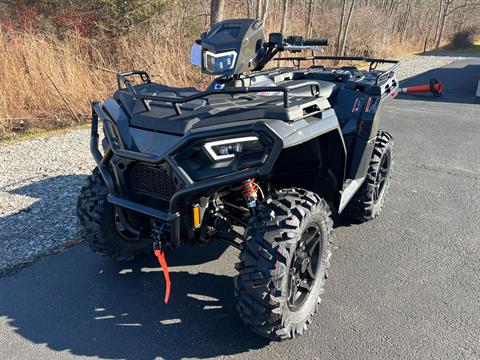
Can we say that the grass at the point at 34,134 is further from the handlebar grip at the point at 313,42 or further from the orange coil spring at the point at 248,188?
the orange coil spring at the point at 248,188

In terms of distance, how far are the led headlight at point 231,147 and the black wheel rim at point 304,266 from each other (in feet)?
2.04

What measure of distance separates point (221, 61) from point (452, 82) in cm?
1369

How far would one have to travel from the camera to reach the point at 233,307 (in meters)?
2.71

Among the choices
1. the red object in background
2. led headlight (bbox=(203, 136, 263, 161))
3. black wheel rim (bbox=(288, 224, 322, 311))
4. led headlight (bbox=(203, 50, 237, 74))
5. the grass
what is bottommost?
the grass

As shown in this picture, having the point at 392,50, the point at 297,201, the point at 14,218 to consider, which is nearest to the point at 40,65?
the point at 14,218

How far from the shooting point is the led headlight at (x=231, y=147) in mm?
2127

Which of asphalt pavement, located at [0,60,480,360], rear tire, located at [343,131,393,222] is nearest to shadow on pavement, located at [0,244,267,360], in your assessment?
asphalt pavement, located at [0,60,480,360]

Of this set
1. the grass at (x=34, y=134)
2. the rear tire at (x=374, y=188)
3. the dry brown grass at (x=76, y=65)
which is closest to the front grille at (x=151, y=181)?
the rear tire at (x=374, y=188)

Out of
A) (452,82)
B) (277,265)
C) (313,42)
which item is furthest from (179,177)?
(452,82)

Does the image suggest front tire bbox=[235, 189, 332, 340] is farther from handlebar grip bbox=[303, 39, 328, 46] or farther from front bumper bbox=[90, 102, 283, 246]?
handlebar grip bbox=[303, 39, 328, 46]

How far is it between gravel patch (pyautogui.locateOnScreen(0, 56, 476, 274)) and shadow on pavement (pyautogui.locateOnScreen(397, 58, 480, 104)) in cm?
870

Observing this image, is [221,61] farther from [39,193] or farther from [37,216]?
[39,193]

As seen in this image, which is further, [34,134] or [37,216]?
[34,134]

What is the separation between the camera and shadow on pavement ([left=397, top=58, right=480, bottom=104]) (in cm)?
1103
